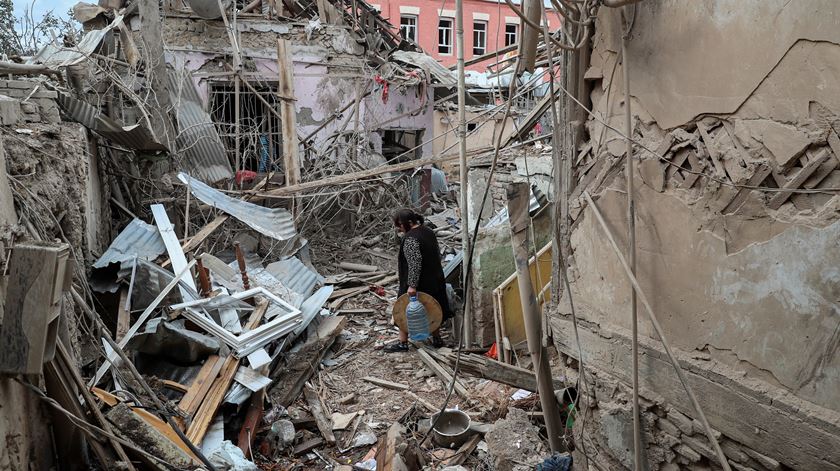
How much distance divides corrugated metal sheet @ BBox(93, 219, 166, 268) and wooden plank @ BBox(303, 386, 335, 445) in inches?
96.8

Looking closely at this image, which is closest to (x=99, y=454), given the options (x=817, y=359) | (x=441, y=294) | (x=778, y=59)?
(x=817, y=359)

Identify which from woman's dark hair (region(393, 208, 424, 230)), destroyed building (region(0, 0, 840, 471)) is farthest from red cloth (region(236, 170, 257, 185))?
woman's dark hair (region(393, 208, 424, 230))

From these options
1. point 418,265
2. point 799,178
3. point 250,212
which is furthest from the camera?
point 250,212

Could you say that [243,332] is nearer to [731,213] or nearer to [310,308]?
[310,308]

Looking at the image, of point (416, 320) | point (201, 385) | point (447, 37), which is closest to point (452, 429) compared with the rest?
point (416, 320)

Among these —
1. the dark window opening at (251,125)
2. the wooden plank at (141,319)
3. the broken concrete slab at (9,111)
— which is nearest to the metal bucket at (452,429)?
the wooden plank at (141,319)

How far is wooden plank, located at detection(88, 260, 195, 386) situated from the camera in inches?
189

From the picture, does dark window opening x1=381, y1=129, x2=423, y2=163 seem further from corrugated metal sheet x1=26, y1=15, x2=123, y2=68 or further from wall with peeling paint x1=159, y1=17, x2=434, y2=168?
corrugated metal sheet x1=26, y1=15, x2=123, y2=68

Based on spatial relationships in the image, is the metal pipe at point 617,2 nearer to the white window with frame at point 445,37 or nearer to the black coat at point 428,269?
the black coat at point 428,269

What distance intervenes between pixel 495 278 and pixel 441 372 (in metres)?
1.32

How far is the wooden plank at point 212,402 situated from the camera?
4605 mm

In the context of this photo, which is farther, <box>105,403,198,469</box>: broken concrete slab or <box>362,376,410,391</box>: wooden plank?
<box>362,376,410,391</box>: wooden plank

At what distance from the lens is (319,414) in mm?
5734

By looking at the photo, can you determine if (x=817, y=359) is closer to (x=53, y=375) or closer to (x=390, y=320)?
(x=53, y=375)
